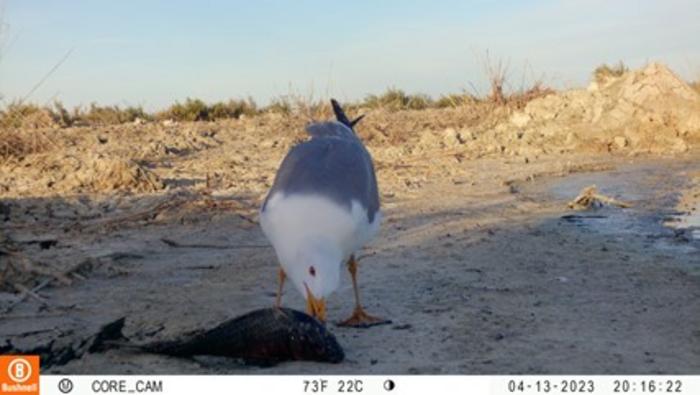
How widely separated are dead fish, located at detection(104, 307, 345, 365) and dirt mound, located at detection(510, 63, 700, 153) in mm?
10539

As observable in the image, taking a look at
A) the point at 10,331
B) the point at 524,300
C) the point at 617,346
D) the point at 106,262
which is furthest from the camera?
the point at 106,262

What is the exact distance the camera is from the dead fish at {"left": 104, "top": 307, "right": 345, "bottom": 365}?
3988mm

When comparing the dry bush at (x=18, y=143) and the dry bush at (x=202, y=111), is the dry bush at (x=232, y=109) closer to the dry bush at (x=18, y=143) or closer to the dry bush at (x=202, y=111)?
the dry bush at (x=202, y=111)

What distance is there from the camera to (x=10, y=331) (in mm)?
4641

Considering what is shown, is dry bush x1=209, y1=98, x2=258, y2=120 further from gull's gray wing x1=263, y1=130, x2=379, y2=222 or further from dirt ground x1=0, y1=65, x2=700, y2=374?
gull's gray wing x1=263, y1=130, x2=379, y2=222

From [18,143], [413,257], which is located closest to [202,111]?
[18,143]

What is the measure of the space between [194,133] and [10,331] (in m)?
11.2

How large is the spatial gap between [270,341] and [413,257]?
2531 millimetres

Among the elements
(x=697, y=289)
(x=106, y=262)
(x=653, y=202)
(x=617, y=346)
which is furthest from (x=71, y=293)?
(x=653, y=202)

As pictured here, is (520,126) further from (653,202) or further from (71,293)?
(71,293)

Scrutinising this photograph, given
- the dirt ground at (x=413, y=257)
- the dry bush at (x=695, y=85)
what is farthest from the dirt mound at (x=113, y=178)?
the dry bush at (x=695, y=85)

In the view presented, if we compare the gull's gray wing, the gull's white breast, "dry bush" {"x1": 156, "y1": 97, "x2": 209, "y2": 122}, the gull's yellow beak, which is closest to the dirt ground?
the gull's yellow beak

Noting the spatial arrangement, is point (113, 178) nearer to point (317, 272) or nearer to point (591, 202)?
point (591, 202)
